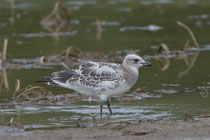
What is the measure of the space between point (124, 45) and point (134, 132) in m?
8.68

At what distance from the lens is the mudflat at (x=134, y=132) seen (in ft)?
26.0

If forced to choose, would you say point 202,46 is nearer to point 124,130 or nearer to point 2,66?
point 2,66

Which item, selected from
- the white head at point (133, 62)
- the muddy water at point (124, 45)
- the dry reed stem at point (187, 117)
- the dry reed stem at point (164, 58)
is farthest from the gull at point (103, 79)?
the dry reed stem at point (164, 58)

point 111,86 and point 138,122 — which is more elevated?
point 111,86

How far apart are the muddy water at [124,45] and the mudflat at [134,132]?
64cm

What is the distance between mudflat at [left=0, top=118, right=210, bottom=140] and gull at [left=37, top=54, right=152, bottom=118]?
1.04 metres

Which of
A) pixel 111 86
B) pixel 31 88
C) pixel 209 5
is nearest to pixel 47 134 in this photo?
pixel 111 86

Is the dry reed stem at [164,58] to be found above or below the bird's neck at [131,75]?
above

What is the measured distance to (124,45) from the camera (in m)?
16.6

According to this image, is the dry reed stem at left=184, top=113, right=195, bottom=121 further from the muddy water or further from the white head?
the white head

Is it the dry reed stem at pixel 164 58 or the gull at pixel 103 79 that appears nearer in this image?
the gull at pixel 103 79

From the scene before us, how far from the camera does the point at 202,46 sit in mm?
16016

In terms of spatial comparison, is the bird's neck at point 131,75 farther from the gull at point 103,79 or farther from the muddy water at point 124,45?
the muddy water at point 124,45

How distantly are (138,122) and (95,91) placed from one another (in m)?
1.28
